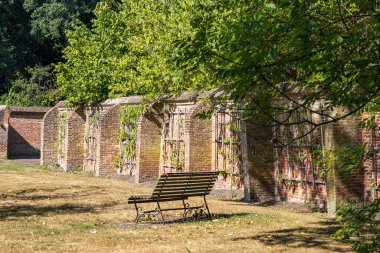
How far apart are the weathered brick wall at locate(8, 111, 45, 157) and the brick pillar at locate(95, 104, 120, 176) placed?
15492mm

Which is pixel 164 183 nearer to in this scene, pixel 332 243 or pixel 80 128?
pixel 332 243

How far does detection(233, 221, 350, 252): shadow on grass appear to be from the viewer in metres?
11.2

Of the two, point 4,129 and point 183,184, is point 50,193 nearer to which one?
point 183,184

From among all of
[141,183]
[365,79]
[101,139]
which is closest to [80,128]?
[101,139]

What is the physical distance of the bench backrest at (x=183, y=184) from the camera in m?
13.6

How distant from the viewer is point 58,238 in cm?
1190

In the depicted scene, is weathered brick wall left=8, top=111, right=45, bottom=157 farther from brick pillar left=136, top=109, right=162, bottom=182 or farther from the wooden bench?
the wooden bench

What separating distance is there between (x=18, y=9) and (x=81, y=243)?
136 ft

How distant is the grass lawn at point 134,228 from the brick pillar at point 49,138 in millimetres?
13340

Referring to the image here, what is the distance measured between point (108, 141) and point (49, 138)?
7.07 m

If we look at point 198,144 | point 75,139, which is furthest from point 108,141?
point 198,144

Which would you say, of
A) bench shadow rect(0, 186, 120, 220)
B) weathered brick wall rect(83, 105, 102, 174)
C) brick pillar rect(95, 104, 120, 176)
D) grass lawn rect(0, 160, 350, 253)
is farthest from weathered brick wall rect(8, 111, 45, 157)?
grass lawn rect(0, 160, 350, 253)

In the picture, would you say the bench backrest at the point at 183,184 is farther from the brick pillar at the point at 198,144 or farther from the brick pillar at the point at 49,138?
the brick pillar at the point at 49,138

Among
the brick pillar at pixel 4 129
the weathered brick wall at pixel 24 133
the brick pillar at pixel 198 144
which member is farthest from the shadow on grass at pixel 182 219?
the weathered brick wall at pixel 24 133
